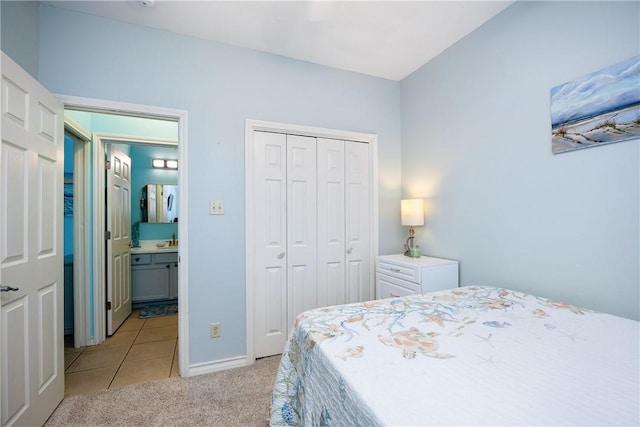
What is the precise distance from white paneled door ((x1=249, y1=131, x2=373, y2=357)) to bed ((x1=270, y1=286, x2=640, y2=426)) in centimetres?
115

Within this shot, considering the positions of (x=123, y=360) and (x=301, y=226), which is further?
(x=301, y=226)

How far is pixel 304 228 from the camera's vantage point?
260cm

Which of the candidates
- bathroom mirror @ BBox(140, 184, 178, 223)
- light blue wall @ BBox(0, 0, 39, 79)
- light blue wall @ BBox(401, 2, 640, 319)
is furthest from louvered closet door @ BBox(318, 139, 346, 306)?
bathroom mirror @ BBox(140, 184, 178, 223)

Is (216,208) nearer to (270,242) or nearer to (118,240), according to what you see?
(270,242)

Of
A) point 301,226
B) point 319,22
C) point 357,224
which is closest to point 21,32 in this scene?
point 319,22

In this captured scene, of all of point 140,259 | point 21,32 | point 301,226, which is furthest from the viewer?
point 140,259

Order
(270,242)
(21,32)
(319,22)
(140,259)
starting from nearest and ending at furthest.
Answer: (21,32)
(319,22)
(270,242)
(140,259)

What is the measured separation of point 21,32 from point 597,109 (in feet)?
10.7

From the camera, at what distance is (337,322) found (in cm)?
128

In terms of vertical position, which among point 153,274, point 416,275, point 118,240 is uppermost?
point 118,240

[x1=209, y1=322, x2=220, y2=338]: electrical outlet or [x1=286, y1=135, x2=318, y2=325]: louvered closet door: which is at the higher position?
[x1=286, y1=135, x2=318, y2=325]: louvered closet door

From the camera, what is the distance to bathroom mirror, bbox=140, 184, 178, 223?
4156 mm

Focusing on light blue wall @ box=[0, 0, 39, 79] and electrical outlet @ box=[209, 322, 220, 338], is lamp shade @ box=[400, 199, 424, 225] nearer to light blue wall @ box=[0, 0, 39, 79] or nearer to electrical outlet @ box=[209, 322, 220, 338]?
electrical outlet @ box=[209, 322, 220, 338]

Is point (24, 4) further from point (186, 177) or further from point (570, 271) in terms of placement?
point (570, 271)
